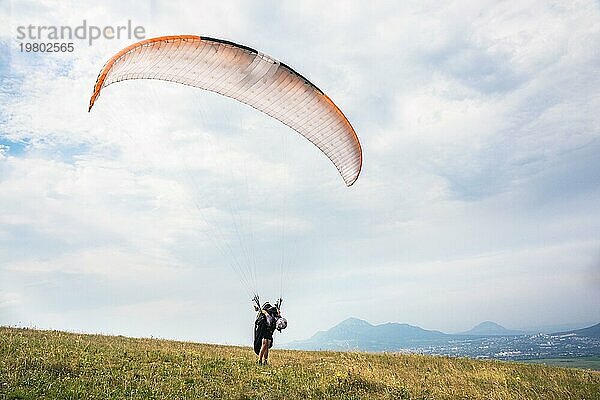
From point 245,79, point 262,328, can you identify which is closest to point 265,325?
point 262,328

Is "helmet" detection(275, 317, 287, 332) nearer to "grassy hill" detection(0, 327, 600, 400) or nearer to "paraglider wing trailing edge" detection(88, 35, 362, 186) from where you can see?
"grassy hill" detection(0, 327, 600, 400)

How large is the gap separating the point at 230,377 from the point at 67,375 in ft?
13.0

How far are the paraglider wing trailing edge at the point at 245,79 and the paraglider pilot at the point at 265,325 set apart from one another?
5741 mm

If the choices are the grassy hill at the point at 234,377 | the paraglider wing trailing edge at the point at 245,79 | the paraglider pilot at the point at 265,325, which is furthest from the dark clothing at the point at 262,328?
the paraglider wing trailing edge at the point at 245,79

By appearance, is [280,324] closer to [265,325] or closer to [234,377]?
[265,325]

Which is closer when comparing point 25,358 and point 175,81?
point 25,358

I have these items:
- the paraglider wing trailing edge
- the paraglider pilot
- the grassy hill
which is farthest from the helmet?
the paraglider wing trailing edge

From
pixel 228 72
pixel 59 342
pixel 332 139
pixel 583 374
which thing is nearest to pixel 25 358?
pixel 59 342

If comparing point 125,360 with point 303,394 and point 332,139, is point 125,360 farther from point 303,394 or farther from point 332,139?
point 332,139

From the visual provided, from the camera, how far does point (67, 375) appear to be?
11250 mm

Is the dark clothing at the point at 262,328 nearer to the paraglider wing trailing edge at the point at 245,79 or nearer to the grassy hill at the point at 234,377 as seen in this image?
the grassy hill at the point at 234,377

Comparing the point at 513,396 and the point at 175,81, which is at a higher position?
the point at 175,81

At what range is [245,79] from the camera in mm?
14711

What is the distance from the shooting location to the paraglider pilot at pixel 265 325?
15727mm
